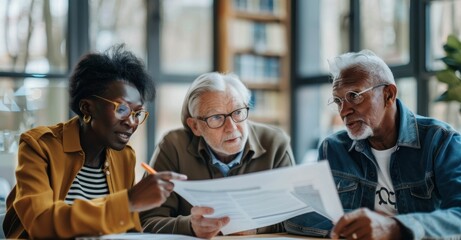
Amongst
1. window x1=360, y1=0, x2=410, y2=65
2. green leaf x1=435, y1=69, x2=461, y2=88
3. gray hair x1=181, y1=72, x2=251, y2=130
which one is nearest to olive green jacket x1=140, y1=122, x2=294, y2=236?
gray hair x1=181, y1=72, x2=251, y2=130

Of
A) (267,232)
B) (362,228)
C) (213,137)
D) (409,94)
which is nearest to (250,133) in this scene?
(213,137)

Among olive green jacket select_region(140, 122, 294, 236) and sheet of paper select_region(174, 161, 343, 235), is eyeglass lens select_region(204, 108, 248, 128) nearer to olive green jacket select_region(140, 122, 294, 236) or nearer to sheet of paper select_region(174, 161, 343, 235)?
olive green jacket select_region(140, 122, 294, 236)

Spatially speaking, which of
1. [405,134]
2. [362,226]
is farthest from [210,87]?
[362,226]

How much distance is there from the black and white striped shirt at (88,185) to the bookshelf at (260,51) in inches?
150

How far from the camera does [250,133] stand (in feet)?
7.97

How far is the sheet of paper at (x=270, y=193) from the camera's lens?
1.46m

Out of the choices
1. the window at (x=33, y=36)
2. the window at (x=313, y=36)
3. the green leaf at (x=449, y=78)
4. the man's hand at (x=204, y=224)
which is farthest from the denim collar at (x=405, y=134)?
the window at (x=33, y=36)

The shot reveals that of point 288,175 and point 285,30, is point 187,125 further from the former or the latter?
point 285,30

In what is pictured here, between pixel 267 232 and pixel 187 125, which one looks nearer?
pixel 267 232

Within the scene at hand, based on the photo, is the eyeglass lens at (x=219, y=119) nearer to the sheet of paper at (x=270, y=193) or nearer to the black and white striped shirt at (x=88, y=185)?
the black and white striped shirt at (x=88, y=185)

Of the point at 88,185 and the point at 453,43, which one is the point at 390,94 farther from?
the point at 88,185

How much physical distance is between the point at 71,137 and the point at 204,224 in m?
0.50

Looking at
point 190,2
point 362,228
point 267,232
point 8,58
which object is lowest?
point 267,232

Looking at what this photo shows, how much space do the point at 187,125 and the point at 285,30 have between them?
11.7ft
